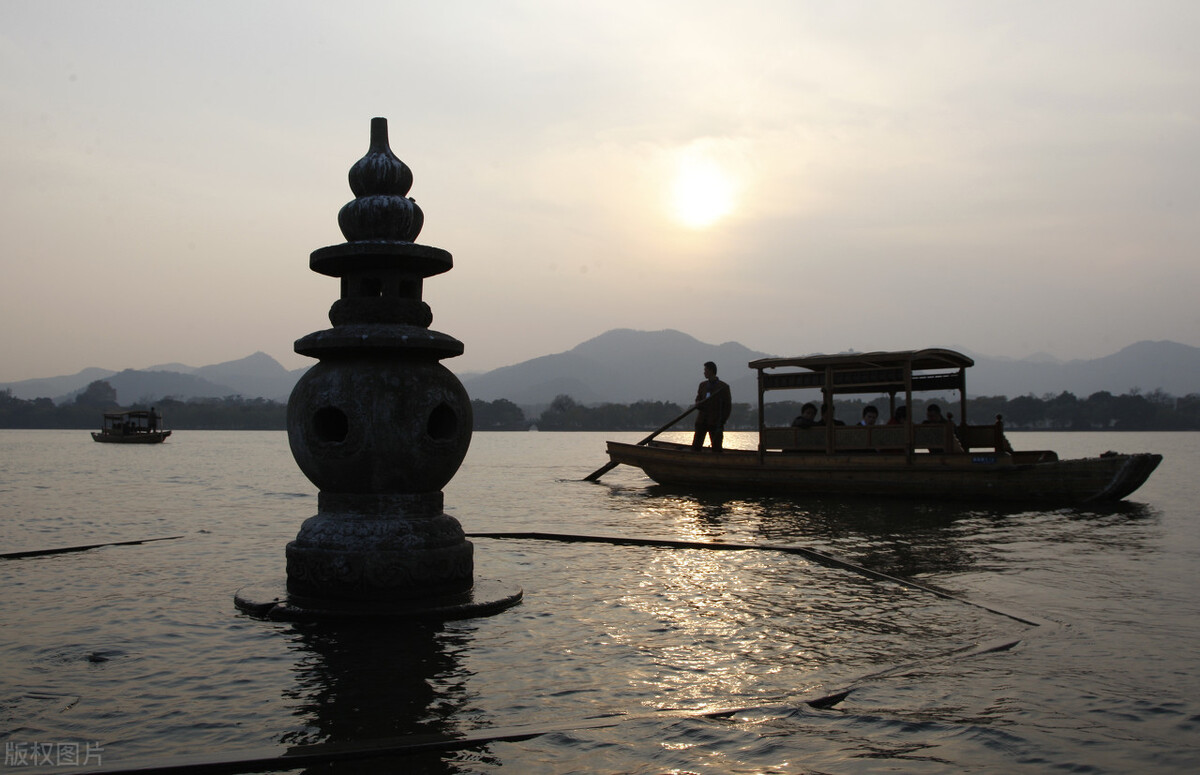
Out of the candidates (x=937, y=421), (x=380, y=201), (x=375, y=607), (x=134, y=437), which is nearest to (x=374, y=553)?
(x=375, y=607)

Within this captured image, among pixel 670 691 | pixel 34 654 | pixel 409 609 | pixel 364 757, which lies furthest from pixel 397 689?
pixel 34 654

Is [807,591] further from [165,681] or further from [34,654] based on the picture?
[34,654]

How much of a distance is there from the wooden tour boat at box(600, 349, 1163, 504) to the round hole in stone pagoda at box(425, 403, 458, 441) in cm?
1239

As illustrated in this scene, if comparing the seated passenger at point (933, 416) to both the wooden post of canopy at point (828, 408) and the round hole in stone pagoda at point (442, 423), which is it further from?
the round hole in stone pagoda at point (442, 423)

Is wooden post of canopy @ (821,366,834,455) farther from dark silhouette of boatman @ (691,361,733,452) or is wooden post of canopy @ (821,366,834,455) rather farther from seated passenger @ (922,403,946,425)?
dark silhouette of boatman @ (691,361,733,452)

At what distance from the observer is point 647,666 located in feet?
19.4

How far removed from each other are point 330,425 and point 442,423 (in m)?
0.99

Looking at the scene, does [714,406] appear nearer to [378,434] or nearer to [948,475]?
[948,475]

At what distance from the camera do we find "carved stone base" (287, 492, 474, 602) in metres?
7.63

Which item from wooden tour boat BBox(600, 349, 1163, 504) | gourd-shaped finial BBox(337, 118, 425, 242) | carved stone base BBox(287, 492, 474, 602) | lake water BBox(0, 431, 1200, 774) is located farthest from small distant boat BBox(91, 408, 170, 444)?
carved stone base BBox(287, 492, 474, 602)

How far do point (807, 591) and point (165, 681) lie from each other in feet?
18.2

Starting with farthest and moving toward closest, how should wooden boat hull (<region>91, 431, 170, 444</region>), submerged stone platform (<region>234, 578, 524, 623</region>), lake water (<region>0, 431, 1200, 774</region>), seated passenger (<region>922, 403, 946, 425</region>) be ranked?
wooden boat hull (<region>91, 431, 170, 444</region>)
seated passenger (<region>922, 403, 946, 425</region>)
submerged stone platform (<region>234, 578, 524, 623</region>)
lake water (<region>0, 431, 1200, 774</region>)

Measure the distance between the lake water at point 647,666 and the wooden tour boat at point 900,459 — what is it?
7.02 meters

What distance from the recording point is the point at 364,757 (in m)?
4.18
